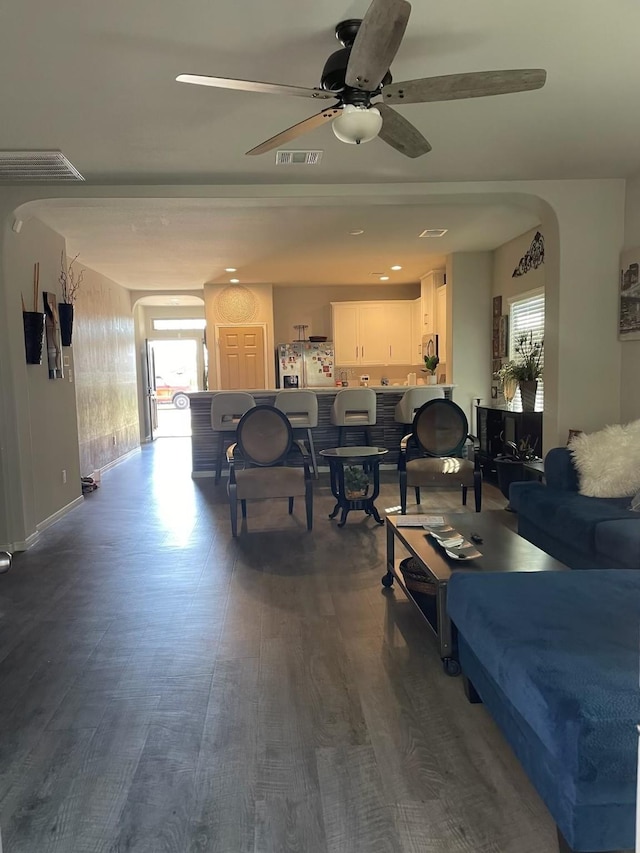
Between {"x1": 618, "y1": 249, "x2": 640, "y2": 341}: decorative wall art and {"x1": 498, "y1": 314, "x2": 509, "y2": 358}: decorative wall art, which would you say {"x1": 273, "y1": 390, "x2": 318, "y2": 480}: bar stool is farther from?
{"x1": 618, "y1": 249, "x2": 640, "y2": 341}: decorative wall art

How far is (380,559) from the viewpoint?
3.75m

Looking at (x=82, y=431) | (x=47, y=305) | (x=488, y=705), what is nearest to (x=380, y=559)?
(x=488, y=705)

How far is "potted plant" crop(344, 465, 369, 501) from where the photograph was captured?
14.5 ft

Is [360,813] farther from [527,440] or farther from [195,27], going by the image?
[527,440]

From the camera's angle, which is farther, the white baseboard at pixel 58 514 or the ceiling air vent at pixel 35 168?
the white baseboard at pixel 58 514

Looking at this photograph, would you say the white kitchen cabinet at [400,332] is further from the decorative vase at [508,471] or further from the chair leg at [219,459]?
the decorative vase at [508,471]

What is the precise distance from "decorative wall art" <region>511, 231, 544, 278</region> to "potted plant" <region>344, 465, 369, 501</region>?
3.15 meters

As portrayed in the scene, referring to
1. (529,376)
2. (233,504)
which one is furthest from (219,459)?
(529,376)

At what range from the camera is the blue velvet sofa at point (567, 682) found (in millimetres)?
1248

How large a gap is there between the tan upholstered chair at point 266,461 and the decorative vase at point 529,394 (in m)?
2.33

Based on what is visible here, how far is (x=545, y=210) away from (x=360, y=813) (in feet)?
14.1

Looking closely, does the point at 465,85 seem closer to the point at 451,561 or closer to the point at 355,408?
the point at 451,561

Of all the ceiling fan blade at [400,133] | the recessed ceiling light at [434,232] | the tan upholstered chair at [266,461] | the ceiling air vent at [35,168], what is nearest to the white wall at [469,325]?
the recessed ceiling light at [434,232]

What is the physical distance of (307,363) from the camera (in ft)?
30.7
